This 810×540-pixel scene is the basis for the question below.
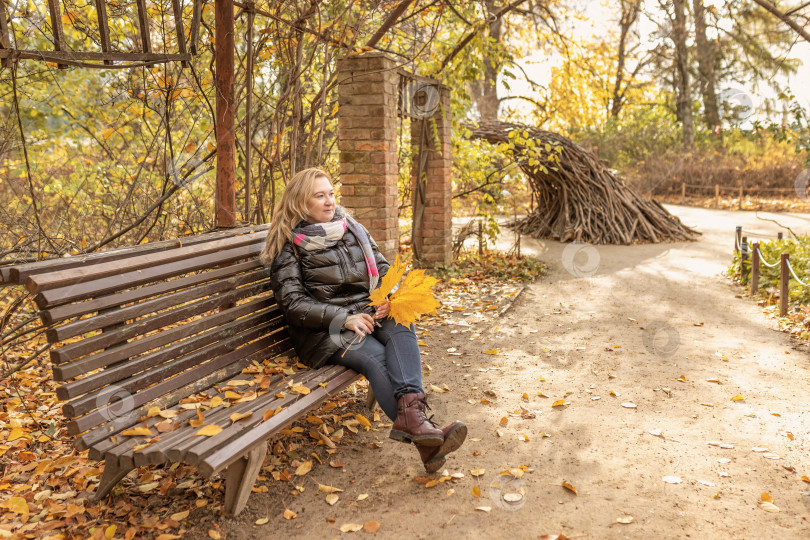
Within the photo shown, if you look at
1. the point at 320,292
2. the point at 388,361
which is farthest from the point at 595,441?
the point at 320,292

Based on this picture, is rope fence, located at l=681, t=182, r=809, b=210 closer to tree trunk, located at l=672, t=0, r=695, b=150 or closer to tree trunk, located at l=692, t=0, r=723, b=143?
tree trunk, located at l=672, t=0, r=695, b=150

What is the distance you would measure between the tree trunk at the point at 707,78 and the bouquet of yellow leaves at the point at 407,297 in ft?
70.8

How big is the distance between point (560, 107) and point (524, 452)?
68.3ft

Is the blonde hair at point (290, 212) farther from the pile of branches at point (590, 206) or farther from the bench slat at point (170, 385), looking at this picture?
the pile of branches at point (590, 206)

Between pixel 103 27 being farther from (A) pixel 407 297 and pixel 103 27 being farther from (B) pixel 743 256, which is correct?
(B) pixel 743 256

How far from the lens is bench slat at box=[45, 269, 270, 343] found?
241cm

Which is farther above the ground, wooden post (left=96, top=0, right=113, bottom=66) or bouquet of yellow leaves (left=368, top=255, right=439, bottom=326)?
wooden post (left=96, top=0, right=113, bottom=66)

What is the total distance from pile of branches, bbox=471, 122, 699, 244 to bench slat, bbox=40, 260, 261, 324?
8756 mm

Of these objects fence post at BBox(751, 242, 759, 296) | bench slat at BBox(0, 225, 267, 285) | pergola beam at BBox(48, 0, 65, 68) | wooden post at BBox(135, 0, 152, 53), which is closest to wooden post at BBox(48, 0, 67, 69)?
pergola beam at BBox(48, 0, 65, 68)

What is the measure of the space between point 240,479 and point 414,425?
2.66 feet

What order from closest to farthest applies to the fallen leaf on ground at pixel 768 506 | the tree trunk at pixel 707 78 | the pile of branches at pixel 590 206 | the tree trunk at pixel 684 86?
the fallen leaf on ground at pixel 768 506 < the pile of branches at pixel 590 206 < the tree trunk at pixel 684 86 < the tree trunk at pixel 707 78

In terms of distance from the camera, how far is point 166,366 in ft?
9.29

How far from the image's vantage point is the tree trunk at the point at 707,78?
23.0 m

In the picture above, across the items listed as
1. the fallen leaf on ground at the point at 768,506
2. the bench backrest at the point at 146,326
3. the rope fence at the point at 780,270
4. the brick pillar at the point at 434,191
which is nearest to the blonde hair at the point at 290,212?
the bench backrest at the point at 146,326
